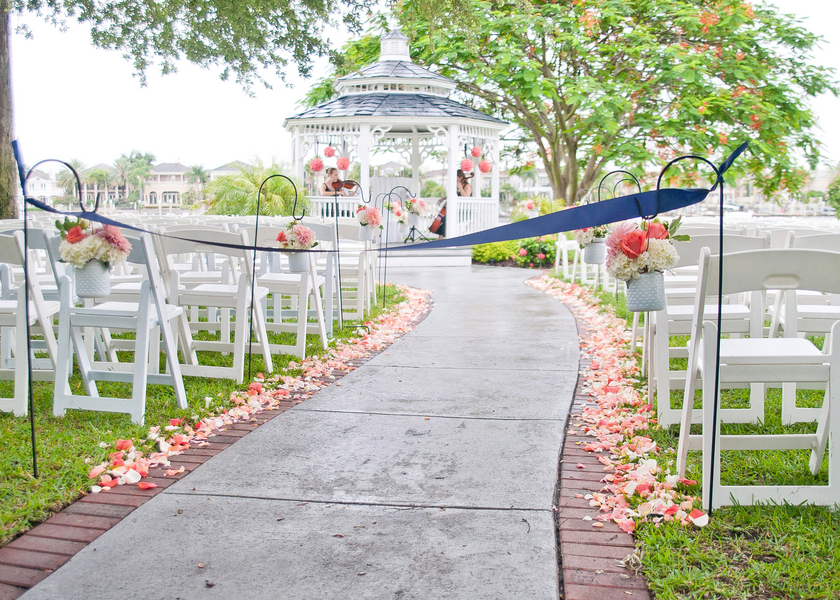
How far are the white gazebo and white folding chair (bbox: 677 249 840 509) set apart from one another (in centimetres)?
1368

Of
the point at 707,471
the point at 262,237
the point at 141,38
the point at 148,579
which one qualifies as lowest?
the point at 148,579

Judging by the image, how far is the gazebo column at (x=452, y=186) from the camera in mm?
16938

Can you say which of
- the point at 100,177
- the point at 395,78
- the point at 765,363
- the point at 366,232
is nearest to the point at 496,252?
the point at 395,78

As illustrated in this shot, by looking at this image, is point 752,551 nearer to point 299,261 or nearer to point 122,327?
point 122,327

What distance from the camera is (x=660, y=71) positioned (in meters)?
18.1

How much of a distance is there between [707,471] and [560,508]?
1.99ft

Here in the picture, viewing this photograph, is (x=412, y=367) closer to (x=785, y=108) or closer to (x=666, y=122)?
(x=666, y=122)

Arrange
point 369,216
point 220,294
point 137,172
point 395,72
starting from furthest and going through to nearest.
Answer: point 137,172
point 395,72
point 369,216
point 220,294

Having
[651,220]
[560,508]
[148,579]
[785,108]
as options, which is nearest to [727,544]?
[560,508]

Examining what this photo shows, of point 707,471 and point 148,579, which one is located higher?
point 707,471

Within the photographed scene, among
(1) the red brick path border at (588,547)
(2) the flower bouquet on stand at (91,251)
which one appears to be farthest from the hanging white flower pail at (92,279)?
(1) the red brick path border at (588,547)

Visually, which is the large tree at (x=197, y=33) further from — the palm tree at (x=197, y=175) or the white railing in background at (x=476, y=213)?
the palm tree at (x=197, y=175)

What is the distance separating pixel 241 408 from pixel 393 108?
1316 centimetres

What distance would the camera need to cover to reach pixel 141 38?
11.6 meters
